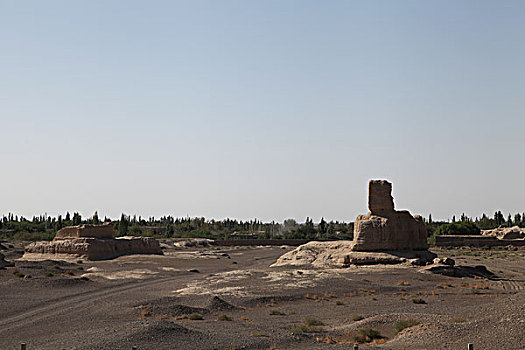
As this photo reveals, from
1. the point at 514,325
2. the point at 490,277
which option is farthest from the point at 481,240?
the point at 514,325

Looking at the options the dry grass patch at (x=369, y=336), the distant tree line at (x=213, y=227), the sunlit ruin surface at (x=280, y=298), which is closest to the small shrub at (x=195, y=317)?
the sunlit ruin surface at (x=280, y=298)

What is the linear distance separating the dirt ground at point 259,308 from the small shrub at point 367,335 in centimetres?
4

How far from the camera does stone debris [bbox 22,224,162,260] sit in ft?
172

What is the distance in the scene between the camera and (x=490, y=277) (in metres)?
38.2

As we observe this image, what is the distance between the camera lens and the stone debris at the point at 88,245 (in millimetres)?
52469

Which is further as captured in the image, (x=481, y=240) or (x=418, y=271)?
(x=481, y=240)

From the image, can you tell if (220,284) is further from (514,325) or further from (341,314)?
(514,325)

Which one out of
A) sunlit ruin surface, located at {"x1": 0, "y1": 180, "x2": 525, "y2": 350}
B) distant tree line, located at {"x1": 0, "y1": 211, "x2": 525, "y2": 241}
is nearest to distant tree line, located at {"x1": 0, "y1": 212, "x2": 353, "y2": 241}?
distant tree line, located at {"x1": 0, "y1": 211, "x2": 525, "y2": 241}

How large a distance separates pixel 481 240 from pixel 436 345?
61.4m

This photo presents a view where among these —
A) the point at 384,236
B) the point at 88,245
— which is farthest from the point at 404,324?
the point at 88,245

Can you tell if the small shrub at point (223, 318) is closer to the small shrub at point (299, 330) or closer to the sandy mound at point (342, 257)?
the small shrub at point (299, 330)

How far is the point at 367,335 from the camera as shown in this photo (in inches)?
712

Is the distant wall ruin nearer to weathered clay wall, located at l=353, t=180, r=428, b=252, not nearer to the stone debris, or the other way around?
the stone debris

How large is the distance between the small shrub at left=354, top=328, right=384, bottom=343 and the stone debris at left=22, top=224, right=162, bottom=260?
38.4 m
